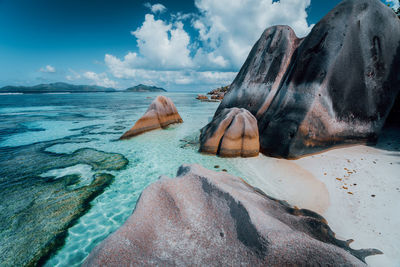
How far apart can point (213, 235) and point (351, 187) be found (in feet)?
15.0

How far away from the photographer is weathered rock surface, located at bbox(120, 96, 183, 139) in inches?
451

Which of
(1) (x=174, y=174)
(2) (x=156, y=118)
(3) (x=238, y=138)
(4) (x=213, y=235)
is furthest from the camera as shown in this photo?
(2) (x=156, y=118)

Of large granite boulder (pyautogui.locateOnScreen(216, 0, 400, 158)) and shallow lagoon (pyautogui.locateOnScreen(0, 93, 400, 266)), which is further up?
large granite boulder (pyautogui.locateOnScreen(216, 0, 400, 158))

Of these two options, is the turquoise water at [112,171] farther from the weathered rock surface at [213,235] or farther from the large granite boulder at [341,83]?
the large granite boulder at [341,83]

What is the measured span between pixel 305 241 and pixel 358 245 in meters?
1.87

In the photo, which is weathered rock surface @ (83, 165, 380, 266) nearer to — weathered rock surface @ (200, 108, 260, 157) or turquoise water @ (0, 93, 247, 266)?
turquoise water @ (0, 93, 247, 266)

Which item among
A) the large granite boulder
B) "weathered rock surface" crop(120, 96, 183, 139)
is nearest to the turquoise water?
"weathered rock surface" crop(120, 96, 183, 139)

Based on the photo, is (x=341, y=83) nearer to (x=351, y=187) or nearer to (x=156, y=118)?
(x=351, y=187)

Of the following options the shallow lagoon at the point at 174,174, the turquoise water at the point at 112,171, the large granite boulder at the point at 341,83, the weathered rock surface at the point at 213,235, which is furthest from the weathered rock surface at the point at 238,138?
the weathered rock surface at the point at 213,235

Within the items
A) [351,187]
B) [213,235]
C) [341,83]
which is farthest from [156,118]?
[351,187]

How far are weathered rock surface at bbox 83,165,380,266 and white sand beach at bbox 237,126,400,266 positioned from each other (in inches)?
24.5

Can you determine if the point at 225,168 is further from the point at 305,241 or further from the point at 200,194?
the point at 305,241

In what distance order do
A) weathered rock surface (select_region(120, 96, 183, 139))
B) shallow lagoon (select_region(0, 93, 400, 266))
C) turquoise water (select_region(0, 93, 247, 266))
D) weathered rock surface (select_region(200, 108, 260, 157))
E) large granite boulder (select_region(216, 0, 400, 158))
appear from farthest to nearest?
weathered rock surface (select_region(120, 96, 183, 139)), weathered rock surface (select_region(200, 108, 260, 157)), large granite boulder (select_region(216, 0, 400, 158)), turquoise water (select_region(0, 93, 247, 266)), shallow lagoon (select_region(0, 93, 400, 266))

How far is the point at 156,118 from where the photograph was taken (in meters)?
12.8
